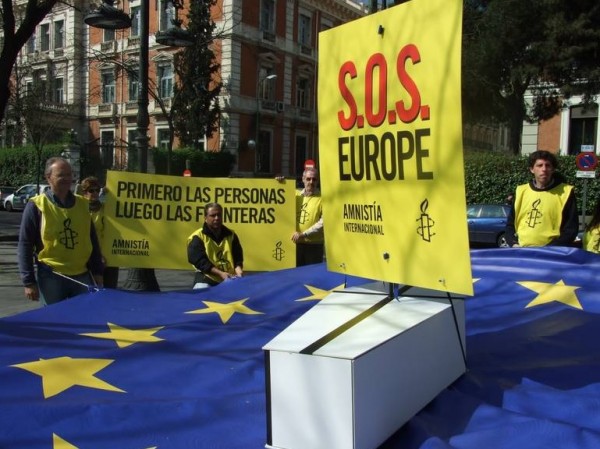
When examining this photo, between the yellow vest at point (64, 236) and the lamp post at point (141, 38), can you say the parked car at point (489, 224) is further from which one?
the yellow vest at point (64, 236)

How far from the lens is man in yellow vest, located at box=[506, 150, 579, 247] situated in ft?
15.4

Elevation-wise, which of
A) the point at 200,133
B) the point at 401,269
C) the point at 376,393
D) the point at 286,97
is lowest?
the point at 376,393

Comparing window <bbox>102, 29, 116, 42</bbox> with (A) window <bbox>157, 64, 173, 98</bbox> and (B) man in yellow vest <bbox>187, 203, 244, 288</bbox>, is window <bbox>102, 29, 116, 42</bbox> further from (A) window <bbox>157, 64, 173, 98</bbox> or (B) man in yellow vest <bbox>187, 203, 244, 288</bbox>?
(B) man in yellow vest <bbox>187, 203, 244, 288</bbox>

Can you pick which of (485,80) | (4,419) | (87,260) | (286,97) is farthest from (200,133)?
(4,419)

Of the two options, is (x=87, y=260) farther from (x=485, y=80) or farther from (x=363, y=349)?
(x=485, y=80)

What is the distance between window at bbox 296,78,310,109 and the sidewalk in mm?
35500

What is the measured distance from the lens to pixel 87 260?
4.80 metres

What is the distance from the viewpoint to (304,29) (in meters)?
48.4

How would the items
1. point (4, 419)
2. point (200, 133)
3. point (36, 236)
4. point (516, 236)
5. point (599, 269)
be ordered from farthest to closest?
point (200, 133) < point (516, 236) < point (36, 236) < point (599, 269) < point (4, 419)

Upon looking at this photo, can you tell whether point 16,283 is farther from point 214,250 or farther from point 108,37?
point 108,37

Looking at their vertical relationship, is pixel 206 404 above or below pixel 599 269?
below

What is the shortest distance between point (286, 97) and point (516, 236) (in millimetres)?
43554

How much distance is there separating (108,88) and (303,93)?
15.2 meters

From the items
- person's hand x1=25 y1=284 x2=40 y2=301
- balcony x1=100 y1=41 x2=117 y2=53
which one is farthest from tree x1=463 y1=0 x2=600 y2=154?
balcony x1=100 y1=41 x2=117 y2=53
